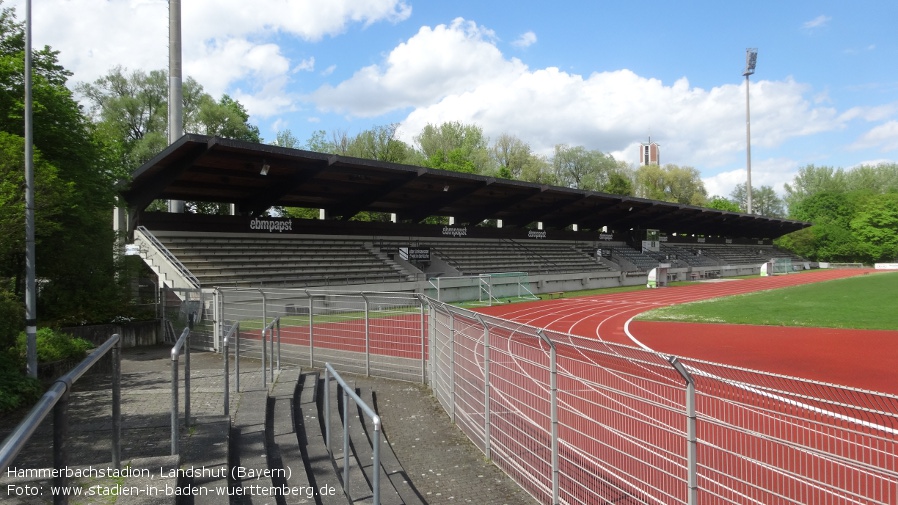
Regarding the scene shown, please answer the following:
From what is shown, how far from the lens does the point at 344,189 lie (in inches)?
1190

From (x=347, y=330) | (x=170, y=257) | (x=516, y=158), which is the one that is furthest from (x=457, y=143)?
(x=347, y=330)

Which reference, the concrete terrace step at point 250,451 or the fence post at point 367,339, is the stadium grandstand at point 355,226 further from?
the concrete terrace step at point 250,451

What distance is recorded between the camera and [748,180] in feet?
279

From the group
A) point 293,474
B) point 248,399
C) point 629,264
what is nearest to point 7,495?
point 293,474

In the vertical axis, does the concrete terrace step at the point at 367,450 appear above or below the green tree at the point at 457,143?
below

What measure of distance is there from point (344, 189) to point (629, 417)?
89.5 ft

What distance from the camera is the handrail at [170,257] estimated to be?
2123cm

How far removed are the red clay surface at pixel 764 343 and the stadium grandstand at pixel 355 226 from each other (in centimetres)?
913

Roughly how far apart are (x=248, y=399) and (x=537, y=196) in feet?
104

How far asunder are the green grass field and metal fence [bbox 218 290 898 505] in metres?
14.4

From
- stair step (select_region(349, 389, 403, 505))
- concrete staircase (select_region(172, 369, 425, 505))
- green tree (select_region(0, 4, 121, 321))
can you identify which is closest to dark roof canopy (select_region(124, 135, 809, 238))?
green tree (select_region(0, 4, 121, 321))

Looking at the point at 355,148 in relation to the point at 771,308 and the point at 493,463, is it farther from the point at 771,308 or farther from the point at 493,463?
the point at 493,463

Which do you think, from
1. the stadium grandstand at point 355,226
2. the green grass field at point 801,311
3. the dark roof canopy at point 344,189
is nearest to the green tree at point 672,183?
the stadium grandstand at point 355,226

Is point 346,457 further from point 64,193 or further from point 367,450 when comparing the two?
point 64,193
